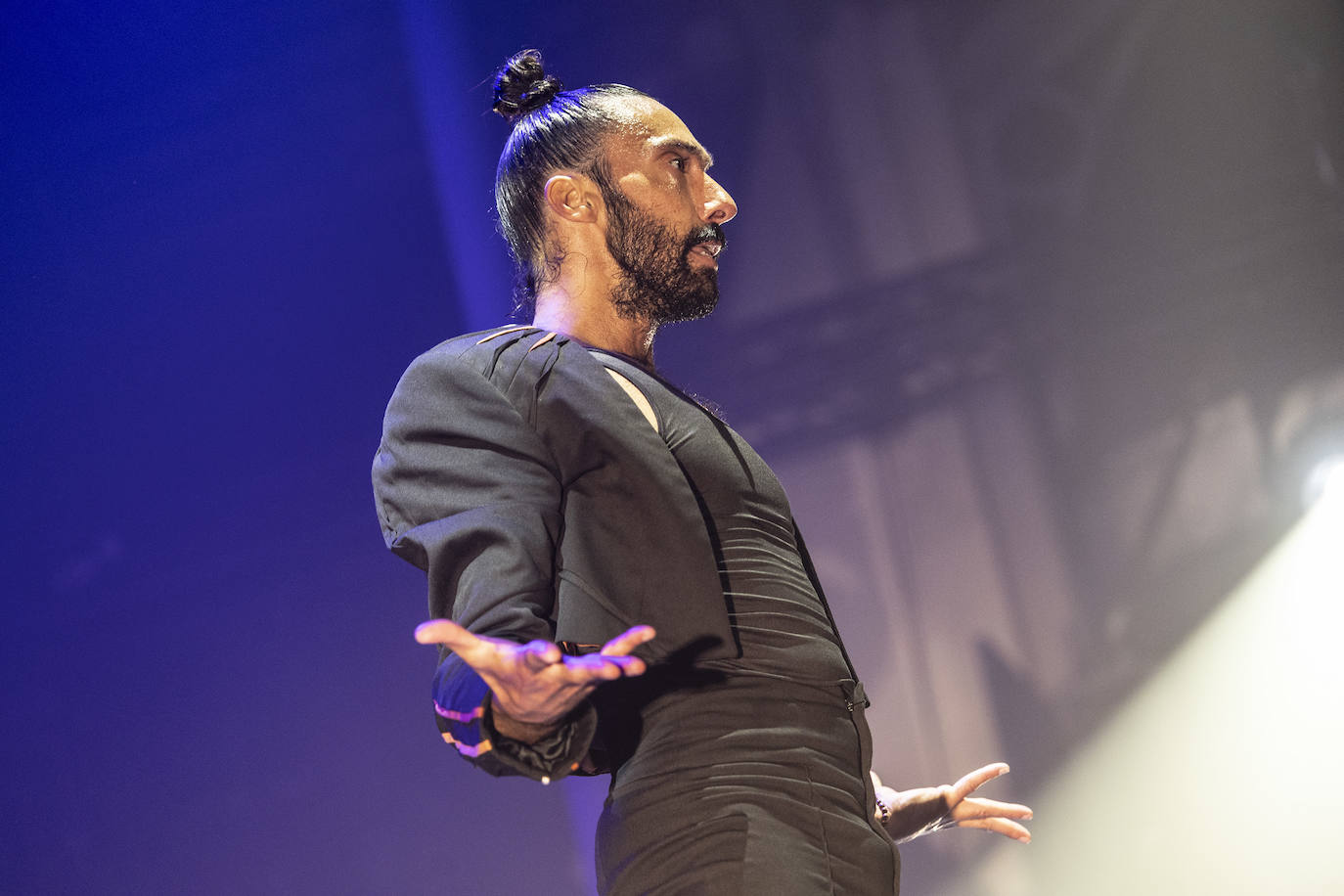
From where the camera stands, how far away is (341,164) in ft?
10.2

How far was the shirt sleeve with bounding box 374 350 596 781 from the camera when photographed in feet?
2.89

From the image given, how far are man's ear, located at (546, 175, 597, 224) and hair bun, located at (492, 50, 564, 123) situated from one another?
0.25 m

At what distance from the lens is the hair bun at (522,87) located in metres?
1.85

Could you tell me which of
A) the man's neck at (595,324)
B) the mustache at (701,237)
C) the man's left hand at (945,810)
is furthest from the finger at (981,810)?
the mustache at (701,237)

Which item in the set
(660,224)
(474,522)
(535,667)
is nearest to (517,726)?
(535,667)

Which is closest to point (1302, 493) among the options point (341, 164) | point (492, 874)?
point (492, 874)

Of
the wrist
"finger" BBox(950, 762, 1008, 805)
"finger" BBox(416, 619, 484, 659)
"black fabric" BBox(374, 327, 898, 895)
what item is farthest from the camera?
"finger" BBox(950, 762, 1008, 805)

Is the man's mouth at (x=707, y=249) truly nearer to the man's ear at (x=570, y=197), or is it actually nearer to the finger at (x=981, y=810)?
the man's ear at (x=570, y=197)

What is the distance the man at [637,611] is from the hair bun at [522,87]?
2.22ft

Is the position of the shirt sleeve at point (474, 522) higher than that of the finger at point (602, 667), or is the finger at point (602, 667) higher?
the shirt sleeve at point (474, 522)

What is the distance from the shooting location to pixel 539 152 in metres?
1.75

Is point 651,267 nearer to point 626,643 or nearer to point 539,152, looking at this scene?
point 539,152

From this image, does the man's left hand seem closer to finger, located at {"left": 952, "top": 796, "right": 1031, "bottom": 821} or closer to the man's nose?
finger, located at {"left": 952, "top": 796, "right": 1031, "bottom": 821}

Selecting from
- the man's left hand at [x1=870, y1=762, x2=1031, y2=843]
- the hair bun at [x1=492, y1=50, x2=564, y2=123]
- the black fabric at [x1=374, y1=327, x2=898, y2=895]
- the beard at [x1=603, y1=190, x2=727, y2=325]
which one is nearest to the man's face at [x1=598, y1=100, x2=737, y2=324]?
the beard at [x1=603, y1=190, x2=727, y2=325]
